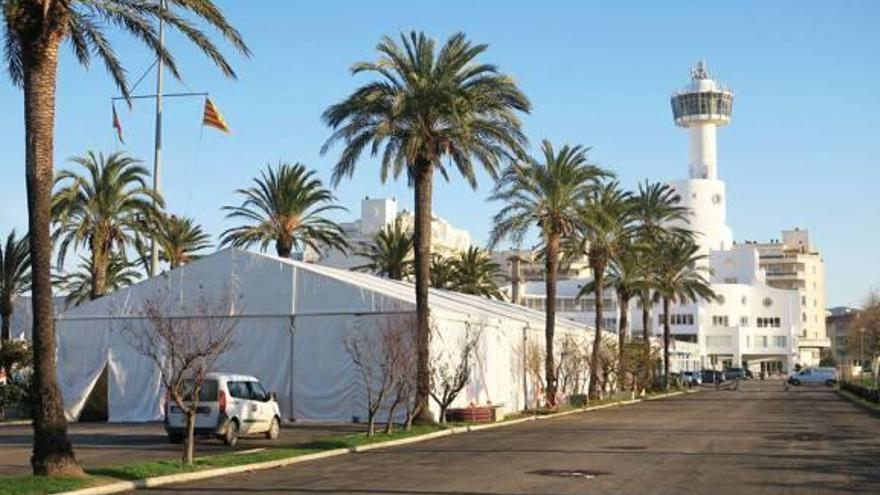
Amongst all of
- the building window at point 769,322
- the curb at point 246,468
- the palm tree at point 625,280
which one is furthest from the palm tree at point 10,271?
the building window at point 769,322

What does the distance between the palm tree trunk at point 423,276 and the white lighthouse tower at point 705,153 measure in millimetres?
124128

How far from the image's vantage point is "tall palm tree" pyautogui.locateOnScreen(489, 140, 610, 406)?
4631 cm

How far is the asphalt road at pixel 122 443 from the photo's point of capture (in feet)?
73.5

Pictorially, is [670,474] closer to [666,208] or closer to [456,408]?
[456,408]

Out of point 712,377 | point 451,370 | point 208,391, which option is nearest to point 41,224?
point 208,391

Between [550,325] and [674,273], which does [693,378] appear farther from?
[550,325]

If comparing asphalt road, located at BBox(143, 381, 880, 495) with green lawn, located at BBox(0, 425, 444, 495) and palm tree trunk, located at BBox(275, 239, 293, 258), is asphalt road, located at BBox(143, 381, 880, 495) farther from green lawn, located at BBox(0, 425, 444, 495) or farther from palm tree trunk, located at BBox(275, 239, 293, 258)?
palm tree trunk, located at BBox(275, 239, 293, 258)

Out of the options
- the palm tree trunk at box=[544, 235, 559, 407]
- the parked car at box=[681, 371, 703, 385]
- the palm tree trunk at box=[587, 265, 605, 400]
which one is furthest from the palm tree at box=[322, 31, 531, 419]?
the parked car at box=[681, 371, 703, 385]

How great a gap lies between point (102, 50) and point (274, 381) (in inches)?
787

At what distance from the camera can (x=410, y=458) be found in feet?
74.9

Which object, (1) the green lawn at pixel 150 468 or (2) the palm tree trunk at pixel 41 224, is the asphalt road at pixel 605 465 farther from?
(2) the palm tree trunk at pixel 41 224

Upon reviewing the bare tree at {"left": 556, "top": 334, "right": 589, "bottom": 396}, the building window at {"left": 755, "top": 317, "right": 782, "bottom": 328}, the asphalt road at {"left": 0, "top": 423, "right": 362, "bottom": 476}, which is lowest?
the asphalt road at {"left": 0, "top": 423, "right": 362, "bottom": 476}

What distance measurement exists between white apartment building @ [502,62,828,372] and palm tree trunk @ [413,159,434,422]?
348 feet

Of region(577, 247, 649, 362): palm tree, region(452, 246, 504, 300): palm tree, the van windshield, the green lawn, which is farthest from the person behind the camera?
region(452, 246, 504, 300): palm tree
